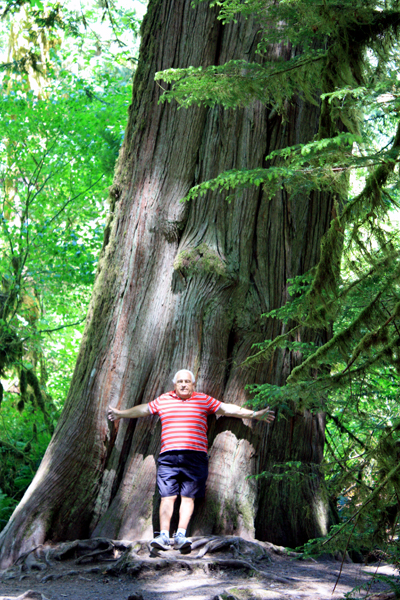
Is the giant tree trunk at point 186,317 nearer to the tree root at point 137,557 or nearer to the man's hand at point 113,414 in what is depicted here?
the man's hand at point 113,414

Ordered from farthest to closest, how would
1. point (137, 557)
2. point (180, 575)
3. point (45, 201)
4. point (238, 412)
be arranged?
point (45, 201) → point (238, 412) → point (137, 557) → point (180, 575)

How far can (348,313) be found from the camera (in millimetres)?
3896

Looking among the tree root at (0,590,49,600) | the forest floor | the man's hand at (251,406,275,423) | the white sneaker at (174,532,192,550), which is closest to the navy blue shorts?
the white sneaker at (174,532,192,550)

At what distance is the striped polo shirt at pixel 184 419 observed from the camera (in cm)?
479

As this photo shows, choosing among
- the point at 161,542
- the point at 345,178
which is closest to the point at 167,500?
the point at 161,542

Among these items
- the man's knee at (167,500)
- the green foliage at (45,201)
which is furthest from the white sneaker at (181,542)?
the green foliage at (45,201)

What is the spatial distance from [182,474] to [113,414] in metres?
0.85

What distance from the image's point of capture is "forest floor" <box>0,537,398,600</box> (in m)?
3.57

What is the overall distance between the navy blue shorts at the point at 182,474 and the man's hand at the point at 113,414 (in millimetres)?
577

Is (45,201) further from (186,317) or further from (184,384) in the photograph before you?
(184,384)

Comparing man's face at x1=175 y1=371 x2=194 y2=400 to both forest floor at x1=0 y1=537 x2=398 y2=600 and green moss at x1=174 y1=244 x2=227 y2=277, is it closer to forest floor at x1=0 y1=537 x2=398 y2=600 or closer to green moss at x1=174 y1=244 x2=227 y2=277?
green moss at x1=174 y1=244 x2=227 y2=277

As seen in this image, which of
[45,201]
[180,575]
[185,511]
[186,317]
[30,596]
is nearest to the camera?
[30,596]

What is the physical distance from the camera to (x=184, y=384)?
4.83 meters

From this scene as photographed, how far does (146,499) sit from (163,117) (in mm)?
3766
